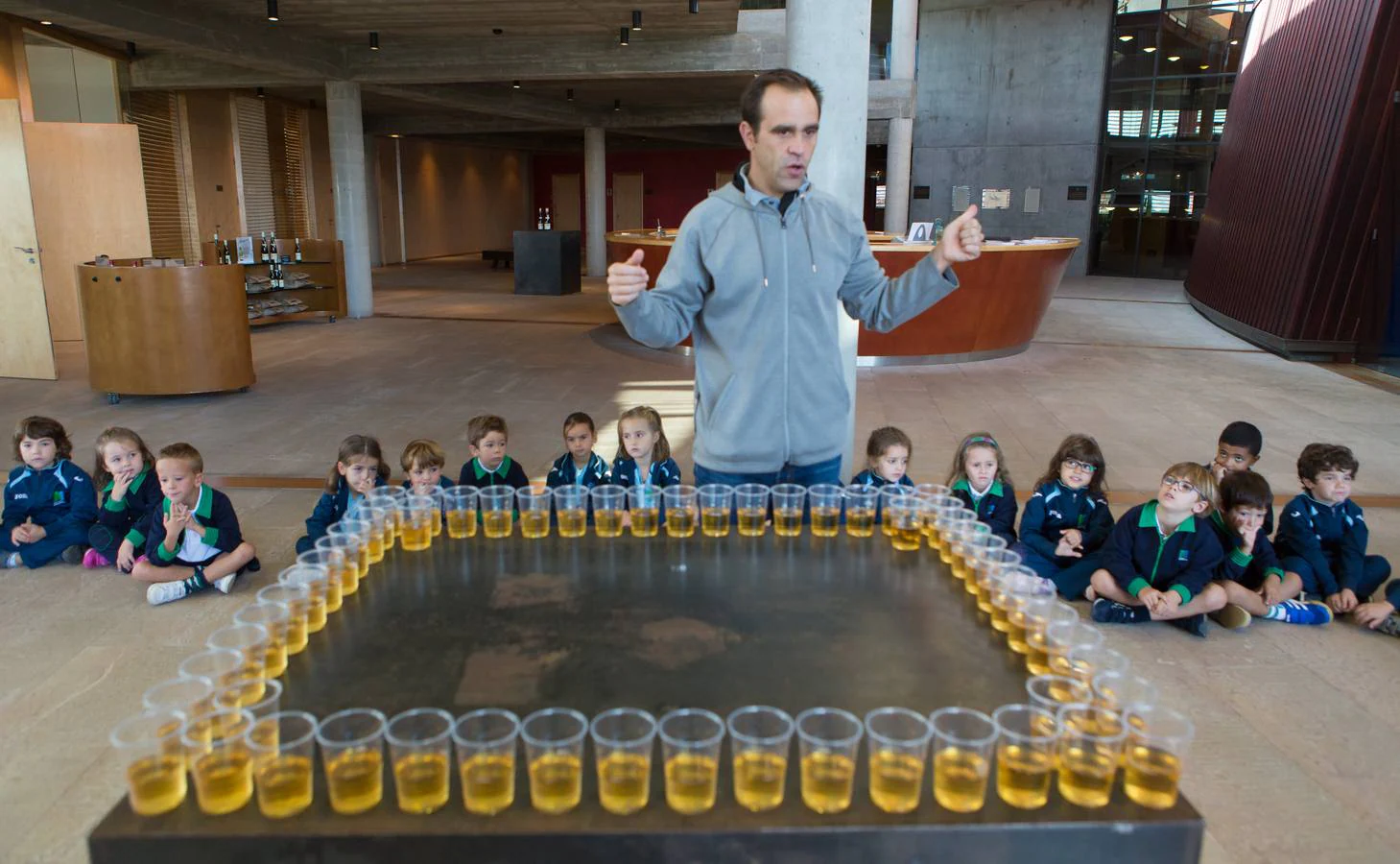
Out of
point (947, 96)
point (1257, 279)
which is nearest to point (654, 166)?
point (947, 96)

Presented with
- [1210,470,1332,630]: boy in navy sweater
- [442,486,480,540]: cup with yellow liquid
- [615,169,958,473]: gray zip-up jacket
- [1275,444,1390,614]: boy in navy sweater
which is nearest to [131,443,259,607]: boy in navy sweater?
[442,486,480,540]: cup with yellow liquid

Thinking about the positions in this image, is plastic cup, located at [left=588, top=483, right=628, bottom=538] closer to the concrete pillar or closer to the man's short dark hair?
the man's short dark hair

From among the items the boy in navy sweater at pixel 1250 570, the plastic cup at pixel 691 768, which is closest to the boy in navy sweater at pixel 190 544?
the plastic cup at pixel 691 768

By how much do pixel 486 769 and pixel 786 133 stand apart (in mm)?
1712

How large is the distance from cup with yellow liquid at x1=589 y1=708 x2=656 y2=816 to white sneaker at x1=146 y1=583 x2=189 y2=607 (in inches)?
130

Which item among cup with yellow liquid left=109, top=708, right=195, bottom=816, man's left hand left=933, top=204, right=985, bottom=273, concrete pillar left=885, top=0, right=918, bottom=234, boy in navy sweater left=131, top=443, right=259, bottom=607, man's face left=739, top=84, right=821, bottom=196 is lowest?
boy in navy sweater left=131, top=443, right=259, bottom=607

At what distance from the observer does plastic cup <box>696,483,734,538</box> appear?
2.30 m

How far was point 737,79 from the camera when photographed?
16.0 metres

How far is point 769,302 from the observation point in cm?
262

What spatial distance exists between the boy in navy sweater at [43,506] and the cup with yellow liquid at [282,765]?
3.76 m

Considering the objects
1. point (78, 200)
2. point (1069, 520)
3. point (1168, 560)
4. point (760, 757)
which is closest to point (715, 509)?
point (760, 757)

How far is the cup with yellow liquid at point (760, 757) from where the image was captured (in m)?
1.31

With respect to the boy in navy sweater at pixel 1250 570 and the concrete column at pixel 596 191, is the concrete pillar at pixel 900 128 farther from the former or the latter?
the boy in navy sweater at pixel 1250 570

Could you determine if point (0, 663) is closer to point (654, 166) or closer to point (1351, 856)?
A: point (1351, 856)
